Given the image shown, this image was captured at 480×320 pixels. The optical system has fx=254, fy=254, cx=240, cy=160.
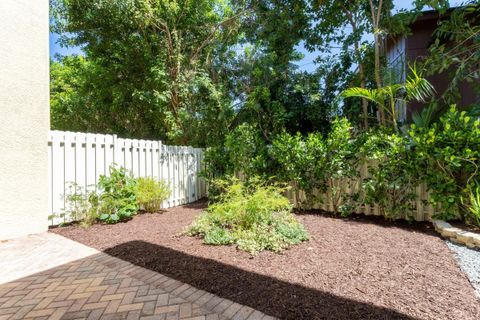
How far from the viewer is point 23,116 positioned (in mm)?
3736

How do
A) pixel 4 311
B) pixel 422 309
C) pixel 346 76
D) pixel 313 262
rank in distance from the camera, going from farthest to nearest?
pixel 346 76, pixel 313 262, pixel 4 311, pixel 422 309

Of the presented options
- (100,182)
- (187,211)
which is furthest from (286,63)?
(100,182)

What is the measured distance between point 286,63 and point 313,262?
196 inches

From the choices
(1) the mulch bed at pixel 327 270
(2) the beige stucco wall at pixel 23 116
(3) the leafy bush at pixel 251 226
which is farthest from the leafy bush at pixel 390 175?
(2) the beige stucco wall at pixel 23 116

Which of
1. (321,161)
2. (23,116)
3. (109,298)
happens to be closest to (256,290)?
(109,298)

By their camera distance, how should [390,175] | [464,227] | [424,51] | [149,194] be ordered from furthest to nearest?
[424,51] → [149,194] → [390,175] → [464,227]

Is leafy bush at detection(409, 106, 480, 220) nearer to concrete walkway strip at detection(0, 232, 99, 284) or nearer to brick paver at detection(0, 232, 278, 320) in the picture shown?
brick paver at detection(0, 232, 278, 320)

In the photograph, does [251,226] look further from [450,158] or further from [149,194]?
[450,158]

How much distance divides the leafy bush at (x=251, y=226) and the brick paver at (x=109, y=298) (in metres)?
1.00

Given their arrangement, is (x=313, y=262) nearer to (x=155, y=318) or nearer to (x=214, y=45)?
(x=155, y=318)

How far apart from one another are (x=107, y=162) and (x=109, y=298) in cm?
319

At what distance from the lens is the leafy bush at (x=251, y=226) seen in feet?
10.3

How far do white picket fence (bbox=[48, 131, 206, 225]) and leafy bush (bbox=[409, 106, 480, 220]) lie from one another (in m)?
4.88

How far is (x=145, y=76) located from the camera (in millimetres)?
9234
